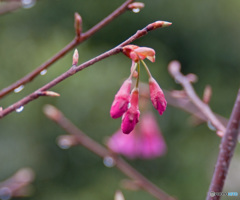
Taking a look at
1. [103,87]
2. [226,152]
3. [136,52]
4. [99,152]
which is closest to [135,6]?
[136,52]

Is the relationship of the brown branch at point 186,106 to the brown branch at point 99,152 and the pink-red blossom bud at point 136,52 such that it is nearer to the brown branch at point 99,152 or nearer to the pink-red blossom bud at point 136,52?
the brown branch at point 99,152

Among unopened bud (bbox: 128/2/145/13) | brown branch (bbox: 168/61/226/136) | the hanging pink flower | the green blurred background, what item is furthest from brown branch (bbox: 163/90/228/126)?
the green blurred background

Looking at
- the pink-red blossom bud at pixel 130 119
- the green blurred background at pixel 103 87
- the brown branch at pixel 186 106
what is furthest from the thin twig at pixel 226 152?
the green blurred background at pixel 103 87

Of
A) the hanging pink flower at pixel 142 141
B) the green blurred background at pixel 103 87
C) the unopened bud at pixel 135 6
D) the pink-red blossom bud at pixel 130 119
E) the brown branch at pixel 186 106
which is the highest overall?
the unopened bud at pixel 135 6

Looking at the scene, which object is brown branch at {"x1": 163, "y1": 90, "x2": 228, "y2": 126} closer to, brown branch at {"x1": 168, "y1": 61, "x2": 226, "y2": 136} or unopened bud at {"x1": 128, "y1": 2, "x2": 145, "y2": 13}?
brown branch at {"x1": 168, "y1": 61, "x2": 226, "y2": 136}

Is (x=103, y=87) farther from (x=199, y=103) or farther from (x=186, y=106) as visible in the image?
(x=199, y=103)

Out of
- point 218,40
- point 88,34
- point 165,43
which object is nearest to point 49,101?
point 165,43
